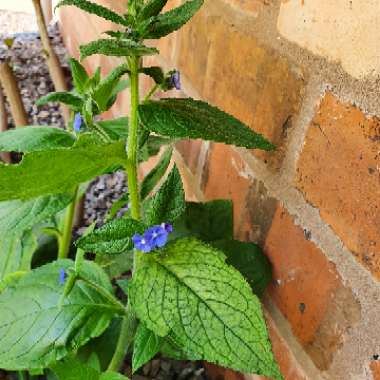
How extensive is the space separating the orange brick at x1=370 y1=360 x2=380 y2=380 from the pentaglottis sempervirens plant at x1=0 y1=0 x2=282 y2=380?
0.11m

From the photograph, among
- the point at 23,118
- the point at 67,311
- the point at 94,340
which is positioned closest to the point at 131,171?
the point at 67,311

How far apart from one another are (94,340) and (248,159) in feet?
1.24

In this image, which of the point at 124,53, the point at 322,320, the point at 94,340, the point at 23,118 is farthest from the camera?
the point at 23,118

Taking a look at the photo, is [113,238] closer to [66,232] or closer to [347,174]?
[347,174]

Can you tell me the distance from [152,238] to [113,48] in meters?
0.19

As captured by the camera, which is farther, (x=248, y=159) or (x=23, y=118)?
(x=23, y=118)

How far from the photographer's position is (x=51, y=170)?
15.3 inches

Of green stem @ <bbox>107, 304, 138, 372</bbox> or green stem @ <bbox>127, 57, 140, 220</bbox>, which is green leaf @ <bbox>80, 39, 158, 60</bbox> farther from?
green stem @ <bbox>107, 304, 138, 372</bbox>

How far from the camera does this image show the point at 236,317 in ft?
1.53

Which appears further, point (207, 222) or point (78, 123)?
point (207, 222)

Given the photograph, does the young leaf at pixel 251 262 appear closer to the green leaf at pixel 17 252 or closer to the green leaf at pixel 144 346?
the green leaf at pixel 144 346

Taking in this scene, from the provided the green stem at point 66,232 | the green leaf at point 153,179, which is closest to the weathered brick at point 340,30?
the green leaf at point 153,179

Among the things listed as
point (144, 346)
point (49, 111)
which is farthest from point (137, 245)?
point (49, 111)

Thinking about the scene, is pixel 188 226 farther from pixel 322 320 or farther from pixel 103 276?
pixel 322 320
